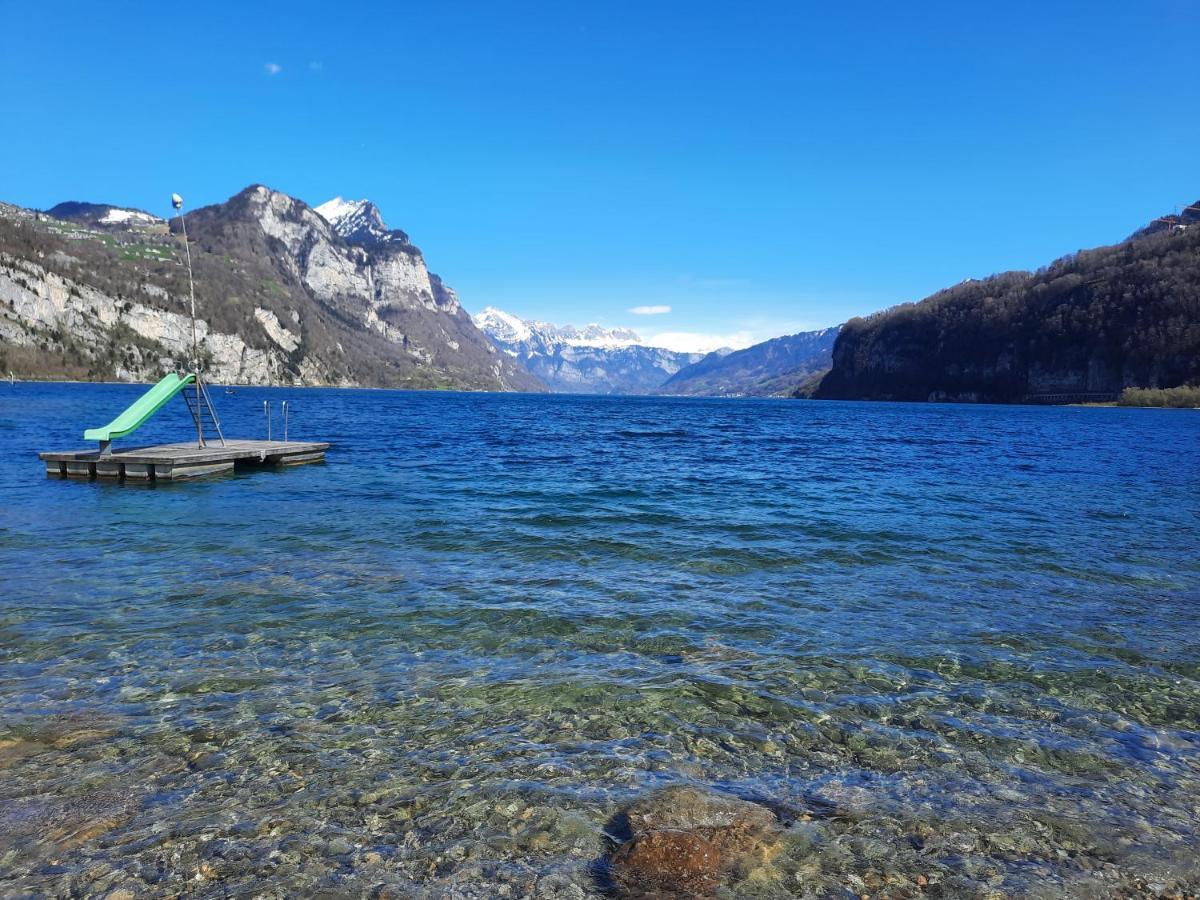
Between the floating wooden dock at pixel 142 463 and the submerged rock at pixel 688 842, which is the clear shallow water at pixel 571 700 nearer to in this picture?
the submerged rock at pixel 688 842

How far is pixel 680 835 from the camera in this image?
19.1 feet

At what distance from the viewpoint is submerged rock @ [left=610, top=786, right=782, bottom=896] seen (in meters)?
5.30

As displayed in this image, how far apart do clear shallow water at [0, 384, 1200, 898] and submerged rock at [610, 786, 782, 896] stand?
22 centimetres

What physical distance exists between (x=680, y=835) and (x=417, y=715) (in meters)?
4.18

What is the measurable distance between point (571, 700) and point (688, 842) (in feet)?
11.6

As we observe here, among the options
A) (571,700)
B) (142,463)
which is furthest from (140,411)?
(571,700)

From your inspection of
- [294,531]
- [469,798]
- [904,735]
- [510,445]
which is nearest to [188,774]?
[469,798]

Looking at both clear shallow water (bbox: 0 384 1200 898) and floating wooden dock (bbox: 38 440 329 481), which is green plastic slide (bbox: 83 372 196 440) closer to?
floating wooden dock (bbox: 38 440 329 481)

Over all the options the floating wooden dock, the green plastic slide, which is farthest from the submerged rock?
the green plastic slide

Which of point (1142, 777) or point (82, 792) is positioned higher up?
point (82, 792)

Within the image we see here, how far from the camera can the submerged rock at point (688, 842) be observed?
5301 mm

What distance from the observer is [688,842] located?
572 cm

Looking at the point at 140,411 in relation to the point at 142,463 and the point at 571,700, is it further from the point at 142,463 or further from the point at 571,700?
the point at 571,700

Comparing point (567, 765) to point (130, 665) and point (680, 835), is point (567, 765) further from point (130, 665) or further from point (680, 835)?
point (130, 665)
